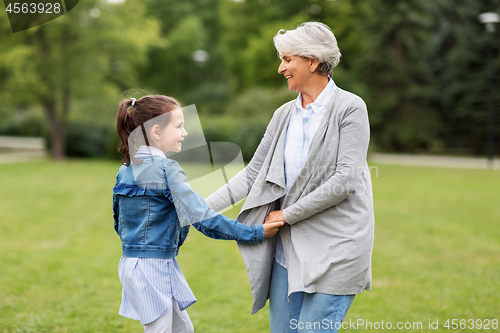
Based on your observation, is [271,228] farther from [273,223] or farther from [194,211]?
[194,211]

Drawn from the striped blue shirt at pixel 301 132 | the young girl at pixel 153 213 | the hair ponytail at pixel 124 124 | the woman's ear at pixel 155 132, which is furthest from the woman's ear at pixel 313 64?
the hair ponytail at pixel 124 124

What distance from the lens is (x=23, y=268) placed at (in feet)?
21.6

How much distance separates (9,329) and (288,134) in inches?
134

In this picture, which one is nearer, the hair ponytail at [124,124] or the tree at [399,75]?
the hair ponytail at [124,124]

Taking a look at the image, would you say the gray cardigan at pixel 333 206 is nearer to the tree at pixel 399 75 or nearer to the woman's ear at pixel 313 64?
the woman's ear at pixel 313 64

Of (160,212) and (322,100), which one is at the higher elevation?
(322,100)

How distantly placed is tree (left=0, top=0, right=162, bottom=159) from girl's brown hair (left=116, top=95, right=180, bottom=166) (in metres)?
20.0

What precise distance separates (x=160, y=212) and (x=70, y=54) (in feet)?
71.5

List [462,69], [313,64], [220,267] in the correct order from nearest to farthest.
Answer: [313,64] < [220,267] < [462,69]

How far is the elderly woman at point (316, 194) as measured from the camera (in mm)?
2338

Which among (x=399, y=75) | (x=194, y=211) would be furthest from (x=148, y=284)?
(x=399, y=75)

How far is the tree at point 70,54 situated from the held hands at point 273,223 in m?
20.5

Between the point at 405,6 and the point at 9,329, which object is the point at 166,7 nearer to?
the point at 405,6

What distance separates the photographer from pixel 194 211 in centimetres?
234
